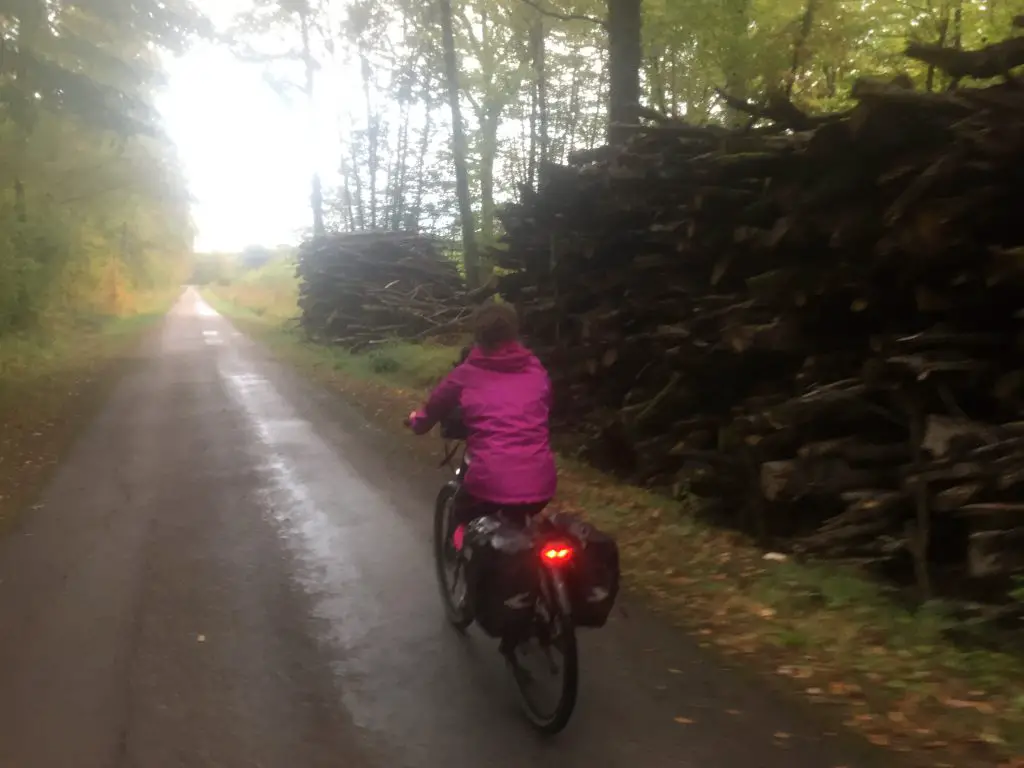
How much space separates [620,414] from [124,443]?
6559 mm

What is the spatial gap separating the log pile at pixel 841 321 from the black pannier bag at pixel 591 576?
2348 mm

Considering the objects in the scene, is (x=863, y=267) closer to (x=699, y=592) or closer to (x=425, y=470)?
(x=699, y=592)

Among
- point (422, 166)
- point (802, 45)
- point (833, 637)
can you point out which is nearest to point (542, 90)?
point (422, 166)

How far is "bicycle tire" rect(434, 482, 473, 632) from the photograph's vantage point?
5.52m

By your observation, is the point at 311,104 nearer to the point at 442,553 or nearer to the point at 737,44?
the point at 737,44

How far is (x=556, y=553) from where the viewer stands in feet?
13.9

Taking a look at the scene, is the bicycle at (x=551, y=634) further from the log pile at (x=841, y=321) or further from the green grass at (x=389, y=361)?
the green grass at (x=389, y=361)

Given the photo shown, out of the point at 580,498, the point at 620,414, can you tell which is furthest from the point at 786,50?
the point at 580,498

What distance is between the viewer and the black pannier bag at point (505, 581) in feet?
13.9

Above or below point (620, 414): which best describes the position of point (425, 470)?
below

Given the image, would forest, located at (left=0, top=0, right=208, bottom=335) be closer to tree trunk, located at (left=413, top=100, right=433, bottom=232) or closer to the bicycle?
tree trunk, located at (left=413, top=100, right=433, bottom=232)

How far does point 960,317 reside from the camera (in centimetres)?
612

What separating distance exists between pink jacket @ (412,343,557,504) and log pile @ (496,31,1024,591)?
2521mm

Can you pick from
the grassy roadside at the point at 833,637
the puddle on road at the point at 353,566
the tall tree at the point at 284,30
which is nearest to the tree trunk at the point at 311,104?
the tall tree at the point at 284,30
